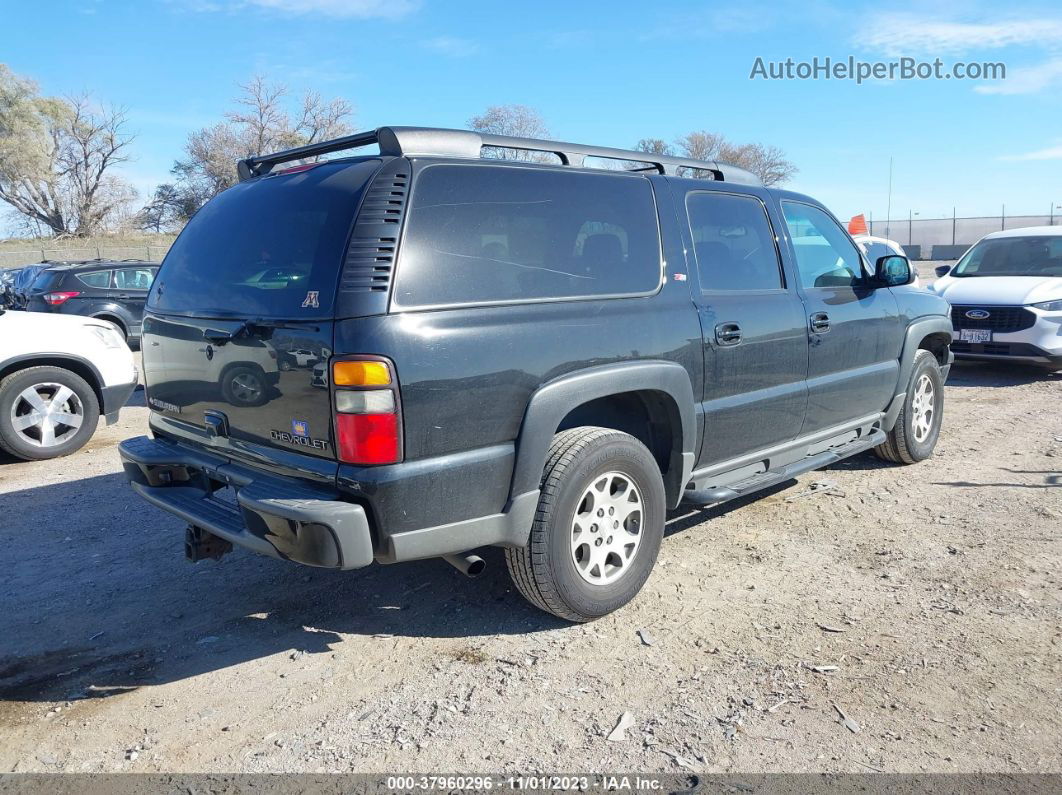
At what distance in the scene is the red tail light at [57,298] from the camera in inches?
550

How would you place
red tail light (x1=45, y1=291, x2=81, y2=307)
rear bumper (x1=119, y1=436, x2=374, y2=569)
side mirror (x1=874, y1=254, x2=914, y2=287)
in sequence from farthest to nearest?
red tail light (x1=45, y1=291, x2=81, y2=307), side mirror (x1=874, y1=254, x2=914, y2=287), rear bumper (x1=119, y1=436, x2=374, y2=569)

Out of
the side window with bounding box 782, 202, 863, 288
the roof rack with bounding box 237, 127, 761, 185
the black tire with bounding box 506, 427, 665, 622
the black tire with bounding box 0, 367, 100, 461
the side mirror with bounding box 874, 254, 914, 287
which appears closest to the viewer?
the roof rack with bounding box 237, 127, 761, 185

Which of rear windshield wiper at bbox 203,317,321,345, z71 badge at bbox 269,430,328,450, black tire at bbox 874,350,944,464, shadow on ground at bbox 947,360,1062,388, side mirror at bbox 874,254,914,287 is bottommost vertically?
shadow on ground at bbox 947,360,1062,388

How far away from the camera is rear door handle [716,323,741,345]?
4203 millimetres

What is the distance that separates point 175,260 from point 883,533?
4.12 meters

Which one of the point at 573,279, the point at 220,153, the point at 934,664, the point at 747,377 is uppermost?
the point at 220,153

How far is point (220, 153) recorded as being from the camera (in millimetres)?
46312

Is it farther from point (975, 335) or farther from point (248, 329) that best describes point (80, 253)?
point (248, 329)

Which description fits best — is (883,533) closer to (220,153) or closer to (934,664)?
(934,664)

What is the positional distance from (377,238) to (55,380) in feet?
17.1

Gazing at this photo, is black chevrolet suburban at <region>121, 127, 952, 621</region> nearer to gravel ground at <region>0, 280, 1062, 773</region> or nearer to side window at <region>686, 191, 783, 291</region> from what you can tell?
side window at <region>686, 191, 783, 291</region>

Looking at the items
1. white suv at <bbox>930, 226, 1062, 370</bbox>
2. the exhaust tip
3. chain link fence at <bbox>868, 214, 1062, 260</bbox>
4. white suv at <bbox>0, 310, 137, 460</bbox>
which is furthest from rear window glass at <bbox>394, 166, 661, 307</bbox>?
chain link fence at <bbox>868, 214, 1062, 260</bbox>

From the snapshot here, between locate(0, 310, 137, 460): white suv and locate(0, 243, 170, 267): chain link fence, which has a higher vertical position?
locate(0, 243, 170, 267): chain link fence

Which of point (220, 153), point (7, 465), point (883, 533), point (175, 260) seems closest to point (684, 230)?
point (883, 533)
